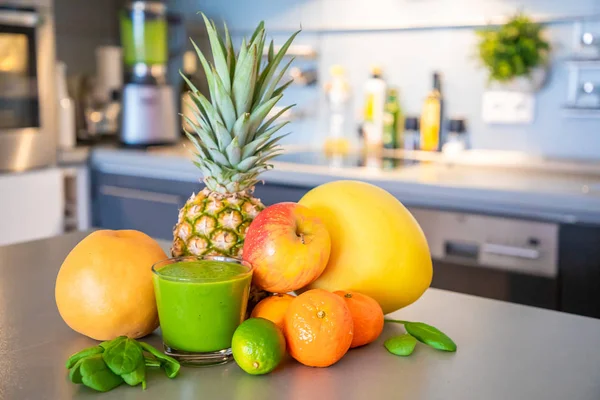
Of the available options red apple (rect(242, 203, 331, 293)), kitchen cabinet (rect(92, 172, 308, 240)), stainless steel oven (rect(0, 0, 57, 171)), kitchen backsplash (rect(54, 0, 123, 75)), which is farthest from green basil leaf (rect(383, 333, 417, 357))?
kitchen backsplash (rect(54, 0, 123, 75))

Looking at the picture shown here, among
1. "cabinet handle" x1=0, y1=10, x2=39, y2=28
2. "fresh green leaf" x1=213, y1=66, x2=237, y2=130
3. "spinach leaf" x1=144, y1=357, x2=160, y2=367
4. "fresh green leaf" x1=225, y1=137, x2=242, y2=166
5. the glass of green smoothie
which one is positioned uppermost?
"cabinet handle" x1=0, y1=10, x2=39, y2=28

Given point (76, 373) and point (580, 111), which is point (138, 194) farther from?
point (76, 373)

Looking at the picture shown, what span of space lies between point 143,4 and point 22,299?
2106 mm

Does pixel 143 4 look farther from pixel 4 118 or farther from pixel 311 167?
pixel 311 167

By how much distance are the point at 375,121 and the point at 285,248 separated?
6.62 ft

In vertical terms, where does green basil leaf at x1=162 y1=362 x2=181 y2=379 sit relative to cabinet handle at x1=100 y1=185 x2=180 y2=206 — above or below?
above

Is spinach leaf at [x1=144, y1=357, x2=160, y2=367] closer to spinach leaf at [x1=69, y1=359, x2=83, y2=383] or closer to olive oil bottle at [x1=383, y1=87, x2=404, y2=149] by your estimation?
spinach leaf at [x1=69, y1=359, x2=83, y2=383]

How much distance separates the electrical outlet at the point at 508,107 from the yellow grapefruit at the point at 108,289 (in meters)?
1.89

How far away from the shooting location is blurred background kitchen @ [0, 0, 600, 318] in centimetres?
199

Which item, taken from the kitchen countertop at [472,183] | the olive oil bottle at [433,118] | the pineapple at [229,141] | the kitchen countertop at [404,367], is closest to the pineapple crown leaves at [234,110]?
the pineapple at [229,141]

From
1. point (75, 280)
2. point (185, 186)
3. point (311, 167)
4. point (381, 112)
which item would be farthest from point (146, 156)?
point (75, 280)

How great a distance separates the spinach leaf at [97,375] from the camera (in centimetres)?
71

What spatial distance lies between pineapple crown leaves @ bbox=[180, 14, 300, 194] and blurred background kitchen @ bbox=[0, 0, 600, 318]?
46.6 inches

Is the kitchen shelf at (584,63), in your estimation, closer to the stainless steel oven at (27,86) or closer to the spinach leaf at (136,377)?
the stainless steel oven at (27,86)
